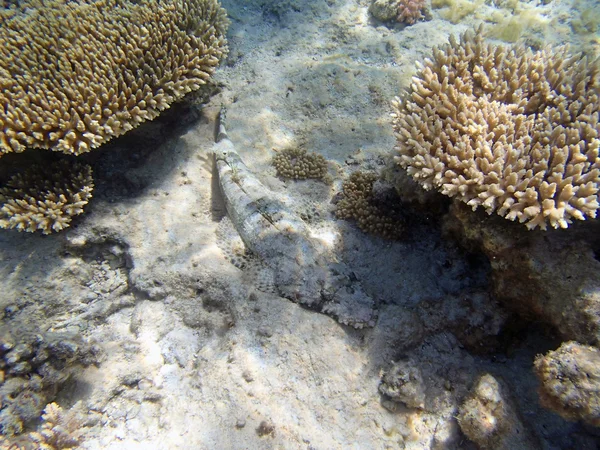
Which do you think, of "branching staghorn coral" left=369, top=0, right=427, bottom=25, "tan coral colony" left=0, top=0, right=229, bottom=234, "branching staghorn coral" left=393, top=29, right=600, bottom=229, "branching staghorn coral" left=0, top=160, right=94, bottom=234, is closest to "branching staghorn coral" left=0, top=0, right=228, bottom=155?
"tan coral colony" left=0, top=0, right=229, bottom=234

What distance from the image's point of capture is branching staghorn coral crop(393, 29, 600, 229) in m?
2.96

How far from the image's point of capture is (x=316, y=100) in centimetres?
630

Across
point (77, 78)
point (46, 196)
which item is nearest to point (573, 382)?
point (46, 196)

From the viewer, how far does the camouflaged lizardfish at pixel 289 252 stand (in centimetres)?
413

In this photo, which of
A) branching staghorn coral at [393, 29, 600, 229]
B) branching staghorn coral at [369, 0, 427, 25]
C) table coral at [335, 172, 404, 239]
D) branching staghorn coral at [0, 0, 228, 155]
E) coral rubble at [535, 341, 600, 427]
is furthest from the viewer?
branching staghorn coral at [369, 0, 427, 25]

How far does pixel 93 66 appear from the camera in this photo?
445cm

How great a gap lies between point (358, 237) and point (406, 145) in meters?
1.57

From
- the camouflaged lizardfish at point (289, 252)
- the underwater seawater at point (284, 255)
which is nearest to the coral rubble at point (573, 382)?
the underwater seawater at point (284, 255)

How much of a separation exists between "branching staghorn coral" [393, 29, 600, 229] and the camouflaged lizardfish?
1605 millimetres

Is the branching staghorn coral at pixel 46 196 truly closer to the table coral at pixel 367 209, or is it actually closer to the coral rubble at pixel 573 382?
the table coral at pixel 367 209

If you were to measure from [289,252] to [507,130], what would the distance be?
2790 millimetres

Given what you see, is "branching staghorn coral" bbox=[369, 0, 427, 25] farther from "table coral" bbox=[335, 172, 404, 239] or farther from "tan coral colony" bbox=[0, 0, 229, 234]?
"table coral" bbox=[335, 172, 404, 239]

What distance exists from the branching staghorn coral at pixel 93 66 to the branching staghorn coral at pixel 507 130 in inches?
130

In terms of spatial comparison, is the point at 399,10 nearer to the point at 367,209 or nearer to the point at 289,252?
the point at 367,209
